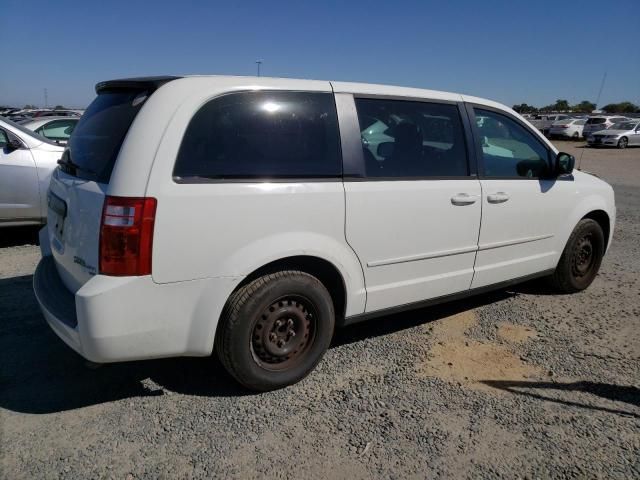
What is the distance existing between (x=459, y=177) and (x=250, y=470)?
92.2 inches

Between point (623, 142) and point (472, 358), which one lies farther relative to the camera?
point (623, 142)

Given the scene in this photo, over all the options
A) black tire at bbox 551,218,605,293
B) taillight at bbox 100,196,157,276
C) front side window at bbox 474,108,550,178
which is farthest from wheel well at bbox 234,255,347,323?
black tire at bbox 551,218,605,293

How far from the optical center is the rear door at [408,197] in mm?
3084

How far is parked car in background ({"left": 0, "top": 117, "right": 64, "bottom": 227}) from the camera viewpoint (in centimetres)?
566

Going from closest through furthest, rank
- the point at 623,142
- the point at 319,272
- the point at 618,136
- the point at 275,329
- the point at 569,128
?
the point at 275,329, the point at 319,272, the point at 618,136, the point at 623,142, the point at 569,128

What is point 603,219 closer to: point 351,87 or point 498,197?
point 498,197

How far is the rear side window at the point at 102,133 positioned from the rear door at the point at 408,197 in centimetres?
120

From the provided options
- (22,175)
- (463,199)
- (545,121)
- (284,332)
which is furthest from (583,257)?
(545,121)

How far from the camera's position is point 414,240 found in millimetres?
3328

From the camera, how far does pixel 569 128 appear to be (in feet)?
106

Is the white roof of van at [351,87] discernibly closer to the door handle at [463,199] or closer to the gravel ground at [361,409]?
the door handle at [463,199]

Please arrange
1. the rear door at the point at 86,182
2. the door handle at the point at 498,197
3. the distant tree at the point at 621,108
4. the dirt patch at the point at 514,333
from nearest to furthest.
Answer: the rear door at the point at 86,182
the door handle at the point at 498,197
the dirt patch at the point at 514,333
the distant tree at the point at 621,108

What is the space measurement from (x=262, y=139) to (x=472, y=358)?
205 centimetres

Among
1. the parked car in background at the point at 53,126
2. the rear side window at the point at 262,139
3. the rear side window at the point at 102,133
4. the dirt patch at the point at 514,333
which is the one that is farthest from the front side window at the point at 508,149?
the parked car in background at the point at 53,126
